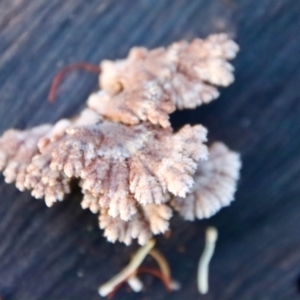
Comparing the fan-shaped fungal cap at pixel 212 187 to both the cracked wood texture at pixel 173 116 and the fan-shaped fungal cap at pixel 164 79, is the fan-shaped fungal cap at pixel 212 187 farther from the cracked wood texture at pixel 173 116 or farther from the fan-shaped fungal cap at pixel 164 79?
the fan-shaped fungal cap at pixel 164 79

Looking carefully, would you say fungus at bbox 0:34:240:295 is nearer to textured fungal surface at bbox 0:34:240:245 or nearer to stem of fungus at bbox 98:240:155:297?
textured fungal surface at bbox 0:34:240:245

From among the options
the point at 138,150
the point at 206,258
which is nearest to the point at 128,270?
the point at 206,258

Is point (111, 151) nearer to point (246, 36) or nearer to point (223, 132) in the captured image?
point (223, 132)

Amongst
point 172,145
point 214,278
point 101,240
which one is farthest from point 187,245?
point 172,145

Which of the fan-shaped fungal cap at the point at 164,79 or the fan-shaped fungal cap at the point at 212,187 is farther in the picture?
the fan-shaped fungal cap at the point at 212,187

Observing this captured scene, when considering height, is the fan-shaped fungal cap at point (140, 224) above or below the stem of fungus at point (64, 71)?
below

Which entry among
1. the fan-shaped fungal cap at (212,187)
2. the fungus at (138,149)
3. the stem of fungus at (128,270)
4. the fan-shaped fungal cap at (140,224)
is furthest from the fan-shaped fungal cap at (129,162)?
the stem of fungus at (128,270)

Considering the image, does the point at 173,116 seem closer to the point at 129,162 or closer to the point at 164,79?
the point at 164,79
